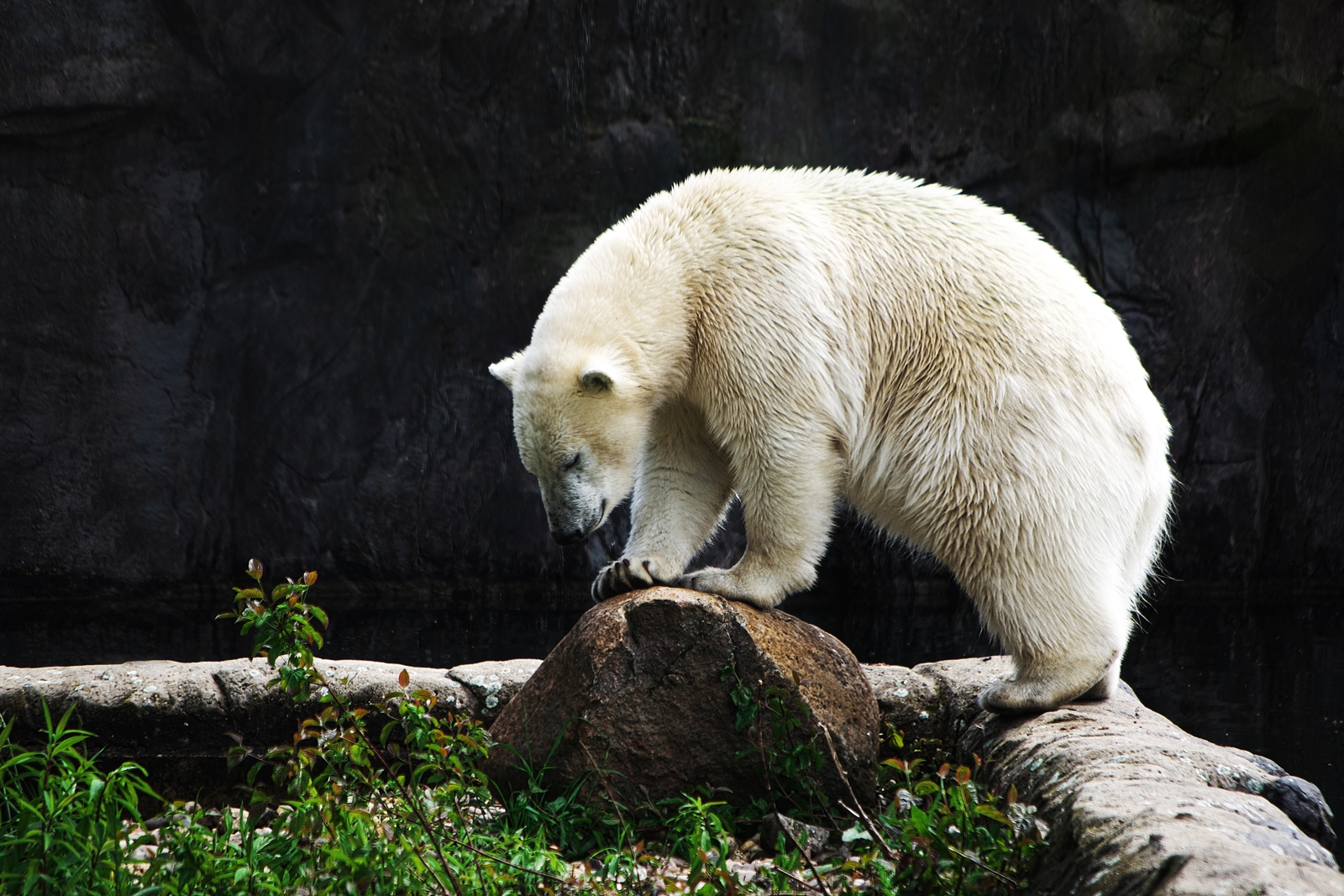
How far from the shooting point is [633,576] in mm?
3516

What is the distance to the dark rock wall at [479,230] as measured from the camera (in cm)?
860

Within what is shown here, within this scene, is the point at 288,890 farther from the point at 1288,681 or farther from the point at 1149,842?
the point at 1288,681

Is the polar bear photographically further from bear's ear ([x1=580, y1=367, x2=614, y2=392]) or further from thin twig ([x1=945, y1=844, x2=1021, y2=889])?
thin twig ([x1=945, y1=844, x2=1021, y2=889])

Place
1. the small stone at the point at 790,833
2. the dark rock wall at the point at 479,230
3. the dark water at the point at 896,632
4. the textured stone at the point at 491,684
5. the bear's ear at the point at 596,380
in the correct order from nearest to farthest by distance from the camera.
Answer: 1. the small stone at the point at 790,833
2. the bear's ear at the point at 596,380
3. the textured stone at the point at 491,684
4. the dark water at the point at 896,632
5. the dark rock wall at the point at 479,230

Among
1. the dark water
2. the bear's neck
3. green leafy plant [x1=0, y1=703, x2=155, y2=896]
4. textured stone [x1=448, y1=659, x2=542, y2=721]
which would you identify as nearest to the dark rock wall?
the dark water

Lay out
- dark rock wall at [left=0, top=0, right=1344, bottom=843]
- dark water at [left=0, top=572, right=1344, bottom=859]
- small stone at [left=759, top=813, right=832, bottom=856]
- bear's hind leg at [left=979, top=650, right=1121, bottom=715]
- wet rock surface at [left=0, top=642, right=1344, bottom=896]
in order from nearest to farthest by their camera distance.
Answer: wet rock surface at [left=0, top=642, right=1344, bottom=896] < small stone at [left=759, top=813, right=832, bottom=856] < bear's hind leg at [left=979, top=650, right=1121, bottom=715] < dark water at [left=0, top=572, right=1344, bottom=859] < dark rock wall at [left=0, top=0, right=1344, bottom=843]

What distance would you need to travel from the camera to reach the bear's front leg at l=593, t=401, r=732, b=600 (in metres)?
3.66

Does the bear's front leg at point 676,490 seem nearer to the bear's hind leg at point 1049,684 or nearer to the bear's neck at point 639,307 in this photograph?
the bear's neck at point 639,307

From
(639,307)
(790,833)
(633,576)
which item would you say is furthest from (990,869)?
(639,307)

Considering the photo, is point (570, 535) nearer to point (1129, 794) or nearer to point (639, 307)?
point (639, 307)

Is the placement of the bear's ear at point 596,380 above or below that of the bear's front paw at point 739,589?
above

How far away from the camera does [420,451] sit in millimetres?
8938

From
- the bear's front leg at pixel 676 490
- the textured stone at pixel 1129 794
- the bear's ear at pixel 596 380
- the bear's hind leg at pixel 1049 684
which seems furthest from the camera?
the bear's front leg at pixel 676 490

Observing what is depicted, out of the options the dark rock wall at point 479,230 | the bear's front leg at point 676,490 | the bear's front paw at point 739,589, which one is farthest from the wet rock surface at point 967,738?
the dark rock wall at point 479,230
